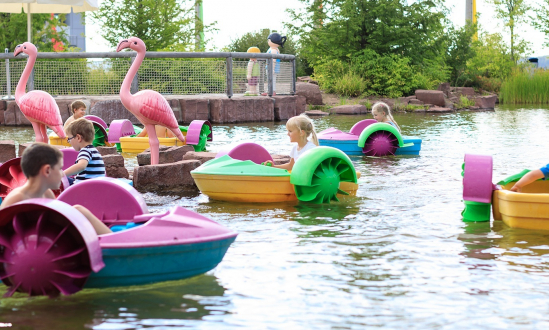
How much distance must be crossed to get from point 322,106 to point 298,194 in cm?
1467

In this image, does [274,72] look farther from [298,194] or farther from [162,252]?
[162,252]

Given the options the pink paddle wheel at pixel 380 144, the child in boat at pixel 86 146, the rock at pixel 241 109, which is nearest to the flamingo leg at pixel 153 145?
the child in boat at pixel 86 146

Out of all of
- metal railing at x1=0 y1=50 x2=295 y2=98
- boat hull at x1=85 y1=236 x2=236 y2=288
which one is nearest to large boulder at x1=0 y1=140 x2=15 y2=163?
boat hull at x1=85 y1=236 x2=236 y2=288

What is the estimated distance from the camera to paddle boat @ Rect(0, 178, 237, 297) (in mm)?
3695

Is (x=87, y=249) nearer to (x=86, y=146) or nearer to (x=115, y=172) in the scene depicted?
(x=86, y=146)

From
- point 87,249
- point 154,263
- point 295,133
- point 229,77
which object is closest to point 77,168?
point 154,263

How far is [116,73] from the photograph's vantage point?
16.6 m

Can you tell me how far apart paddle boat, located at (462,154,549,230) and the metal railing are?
1113 centimetres

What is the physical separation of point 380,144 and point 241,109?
6724 mm

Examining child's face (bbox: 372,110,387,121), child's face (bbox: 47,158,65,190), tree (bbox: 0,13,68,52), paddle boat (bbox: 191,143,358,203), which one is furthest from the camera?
tree (bbox: 0,13,68,52)

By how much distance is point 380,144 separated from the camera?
33.2 ft

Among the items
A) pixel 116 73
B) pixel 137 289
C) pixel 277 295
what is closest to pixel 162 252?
pixel 137 289

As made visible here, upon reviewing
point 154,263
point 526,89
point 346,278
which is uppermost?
point 526,89

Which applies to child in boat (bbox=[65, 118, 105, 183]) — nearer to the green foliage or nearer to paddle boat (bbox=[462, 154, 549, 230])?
paddle boat (bbox=[462, 154, 549, 230])
